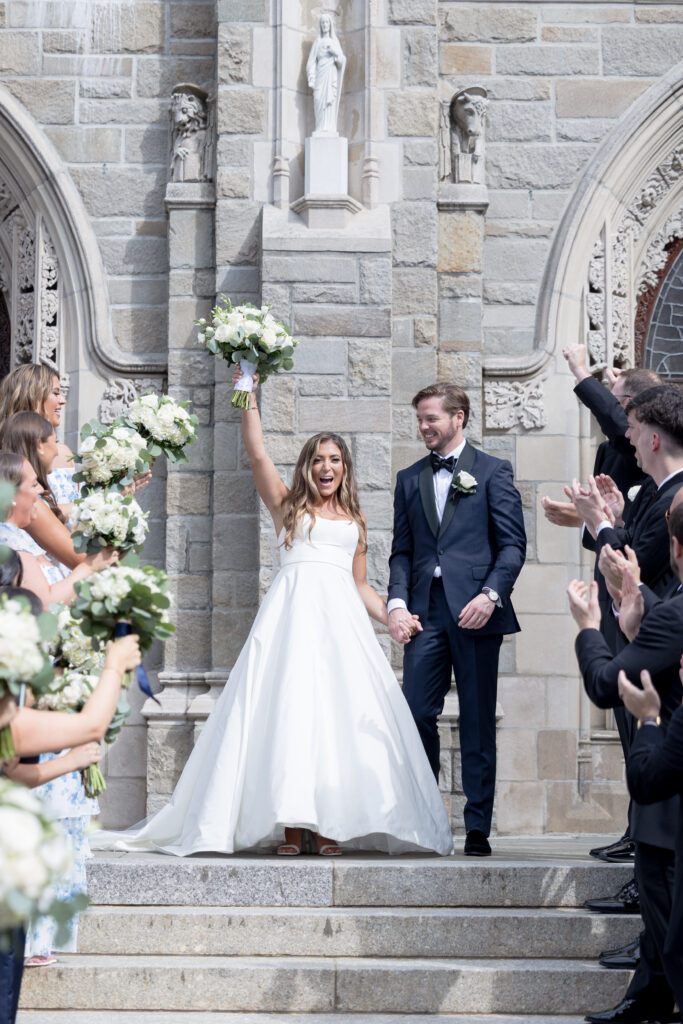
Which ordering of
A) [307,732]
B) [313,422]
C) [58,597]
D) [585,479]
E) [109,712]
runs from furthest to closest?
[585,479]
[313,422]
[307,732]
[58,597]
[109,712]

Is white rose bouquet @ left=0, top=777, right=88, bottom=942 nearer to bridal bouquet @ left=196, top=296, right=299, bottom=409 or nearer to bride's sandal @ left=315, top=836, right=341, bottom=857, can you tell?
bride's sandal @ left=315, top=836, right=341, bottom=857

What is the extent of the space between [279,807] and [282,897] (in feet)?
1.18

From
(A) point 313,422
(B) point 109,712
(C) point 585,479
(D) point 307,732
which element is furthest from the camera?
(C) point 585,479

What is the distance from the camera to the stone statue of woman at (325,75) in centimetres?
774

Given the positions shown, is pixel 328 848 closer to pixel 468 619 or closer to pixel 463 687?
pixel 463 687

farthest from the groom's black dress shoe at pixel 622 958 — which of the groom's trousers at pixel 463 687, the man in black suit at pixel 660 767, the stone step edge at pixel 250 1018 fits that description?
the man in black suit at pixel 660 767

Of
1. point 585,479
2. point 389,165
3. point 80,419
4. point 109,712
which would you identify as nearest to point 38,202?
point 80,419

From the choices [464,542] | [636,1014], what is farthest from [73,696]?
[464,542]

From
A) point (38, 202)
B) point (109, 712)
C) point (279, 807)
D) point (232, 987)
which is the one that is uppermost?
point (38, 202)

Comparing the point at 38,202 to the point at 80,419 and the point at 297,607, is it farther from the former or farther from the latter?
the point at 297,607

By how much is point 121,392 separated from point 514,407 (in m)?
2.40

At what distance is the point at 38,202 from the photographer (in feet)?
27.3

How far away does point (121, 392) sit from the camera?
813 centimetres

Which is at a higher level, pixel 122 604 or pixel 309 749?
pixel 122 604
